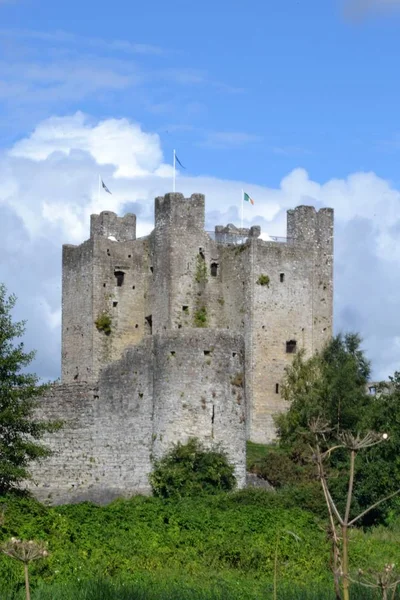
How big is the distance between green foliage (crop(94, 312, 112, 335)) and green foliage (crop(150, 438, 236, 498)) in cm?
2279

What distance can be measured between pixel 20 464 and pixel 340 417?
746 inches

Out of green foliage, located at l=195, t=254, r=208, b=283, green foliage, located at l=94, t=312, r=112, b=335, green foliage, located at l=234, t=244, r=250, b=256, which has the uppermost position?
green foliage, located at l=234, t=244, r=250, b=256

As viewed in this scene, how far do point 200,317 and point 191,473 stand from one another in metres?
23.3

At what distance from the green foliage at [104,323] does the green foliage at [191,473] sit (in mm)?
22787

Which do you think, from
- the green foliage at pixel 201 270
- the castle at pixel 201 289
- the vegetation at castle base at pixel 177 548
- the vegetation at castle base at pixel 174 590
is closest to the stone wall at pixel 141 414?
the vegetation at castle base at pixel 177 548

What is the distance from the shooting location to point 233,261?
57750 mm

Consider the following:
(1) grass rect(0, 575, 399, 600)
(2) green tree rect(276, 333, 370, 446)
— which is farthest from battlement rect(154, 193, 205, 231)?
(1) grass rect(0, 575, 399, 600)

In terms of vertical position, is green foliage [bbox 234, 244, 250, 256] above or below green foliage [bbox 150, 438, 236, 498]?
above

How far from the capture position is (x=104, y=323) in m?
57.4

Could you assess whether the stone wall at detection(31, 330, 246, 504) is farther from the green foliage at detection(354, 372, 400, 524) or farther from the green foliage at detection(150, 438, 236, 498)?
the green foliage at detection(354, 372, 400, 524)

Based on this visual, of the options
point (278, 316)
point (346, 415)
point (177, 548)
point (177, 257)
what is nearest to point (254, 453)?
point (346, 415)

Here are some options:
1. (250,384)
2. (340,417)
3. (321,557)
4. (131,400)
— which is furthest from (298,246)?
(321,557)

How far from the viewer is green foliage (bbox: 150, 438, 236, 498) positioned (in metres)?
34.3

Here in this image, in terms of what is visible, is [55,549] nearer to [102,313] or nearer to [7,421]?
[7,421]
